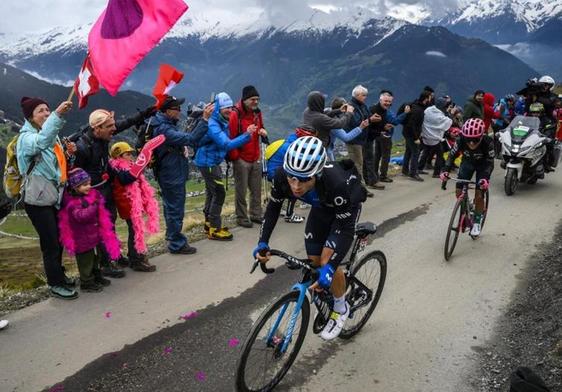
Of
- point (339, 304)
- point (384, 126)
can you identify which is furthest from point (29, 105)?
point (384, 126)

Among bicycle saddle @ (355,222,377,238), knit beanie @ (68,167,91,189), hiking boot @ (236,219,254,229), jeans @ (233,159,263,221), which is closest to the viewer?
bicycle saddle @ (355,222,377,238)

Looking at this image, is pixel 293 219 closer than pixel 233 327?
No

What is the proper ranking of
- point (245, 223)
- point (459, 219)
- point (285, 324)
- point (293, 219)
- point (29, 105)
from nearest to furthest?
point (285, 324) → point (29, 105) → point (459, 219) → point (245, 223) → point (293, 219)

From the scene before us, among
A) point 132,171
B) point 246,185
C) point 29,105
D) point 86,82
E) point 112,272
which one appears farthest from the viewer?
point 246,185

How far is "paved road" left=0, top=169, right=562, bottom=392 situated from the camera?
4.73 m

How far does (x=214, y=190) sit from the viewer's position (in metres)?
8.80

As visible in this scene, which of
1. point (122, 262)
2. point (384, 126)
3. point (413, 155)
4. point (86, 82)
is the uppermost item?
point (86, 82)

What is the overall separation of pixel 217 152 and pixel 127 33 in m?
3.22

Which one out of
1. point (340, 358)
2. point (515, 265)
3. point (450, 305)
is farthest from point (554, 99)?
point (340, 358)

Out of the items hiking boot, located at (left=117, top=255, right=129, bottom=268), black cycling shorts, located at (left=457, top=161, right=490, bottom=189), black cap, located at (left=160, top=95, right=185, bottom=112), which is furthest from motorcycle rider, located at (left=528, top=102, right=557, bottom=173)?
hiking boot, located at (left=117, top=255, right=129, bottom=268)

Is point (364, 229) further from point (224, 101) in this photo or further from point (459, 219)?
point (224, 101)

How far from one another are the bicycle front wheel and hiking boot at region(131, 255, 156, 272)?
3444mm

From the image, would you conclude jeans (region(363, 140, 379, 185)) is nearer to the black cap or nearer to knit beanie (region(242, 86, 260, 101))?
knit beanie (region(242, 86, 260, 101))

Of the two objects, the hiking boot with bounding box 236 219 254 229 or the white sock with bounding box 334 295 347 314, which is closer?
the white sock with bounding box 334 295 347 314
